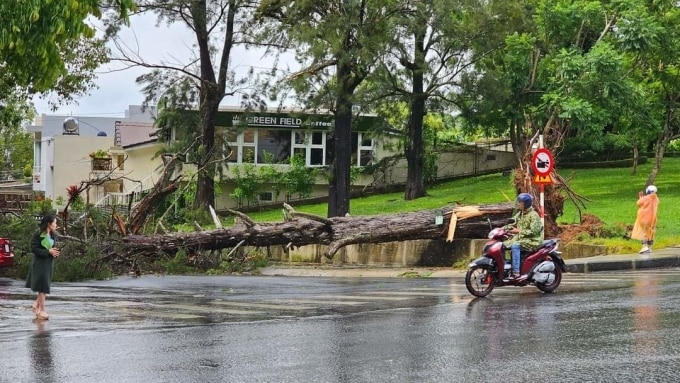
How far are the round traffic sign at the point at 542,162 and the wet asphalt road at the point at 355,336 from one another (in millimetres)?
3487

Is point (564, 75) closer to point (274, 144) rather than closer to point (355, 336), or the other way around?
point (274, 144)

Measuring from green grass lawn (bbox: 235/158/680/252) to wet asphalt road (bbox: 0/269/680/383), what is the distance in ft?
28.6

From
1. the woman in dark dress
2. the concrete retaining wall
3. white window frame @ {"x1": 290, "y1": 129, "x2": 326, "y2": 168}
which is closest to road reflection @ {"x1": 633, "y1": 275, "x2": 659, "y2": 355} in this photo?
the concrete retaining wall

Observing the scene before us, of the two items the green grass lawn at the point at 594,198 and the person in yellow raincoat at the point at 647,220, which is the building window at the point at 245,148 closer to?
the green grass lawn at the point at 594,198

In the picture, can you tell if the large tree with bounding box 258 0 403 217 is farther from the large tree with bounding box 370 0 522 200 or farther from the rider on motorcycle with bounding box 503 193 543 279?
the rider on motorcycle with bounding box 503 193 543 279

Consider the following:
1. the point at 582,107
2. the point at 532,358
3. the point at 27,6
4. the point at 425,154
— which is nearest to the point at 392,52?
the point at 582,107

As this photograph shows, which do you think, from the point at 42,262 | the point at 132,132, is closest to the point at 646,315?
the point at 42,262

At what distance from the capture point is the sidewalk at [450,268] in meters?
18.9

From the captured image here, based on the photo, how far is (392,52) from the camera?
35.3 m

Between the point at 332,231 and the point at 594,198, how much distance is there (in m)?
14.5

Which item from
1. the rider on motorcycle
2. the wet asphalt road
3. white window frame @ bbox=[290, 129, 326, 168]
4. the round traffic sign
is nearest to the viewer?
the wet asphalt road

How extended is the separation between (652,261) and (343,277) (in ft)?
22.8

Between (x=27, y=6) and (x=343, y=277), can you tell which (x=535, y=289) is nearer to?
(x=343, y=277)

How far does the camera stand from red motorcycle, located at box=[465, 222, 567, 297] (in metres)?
13.6
